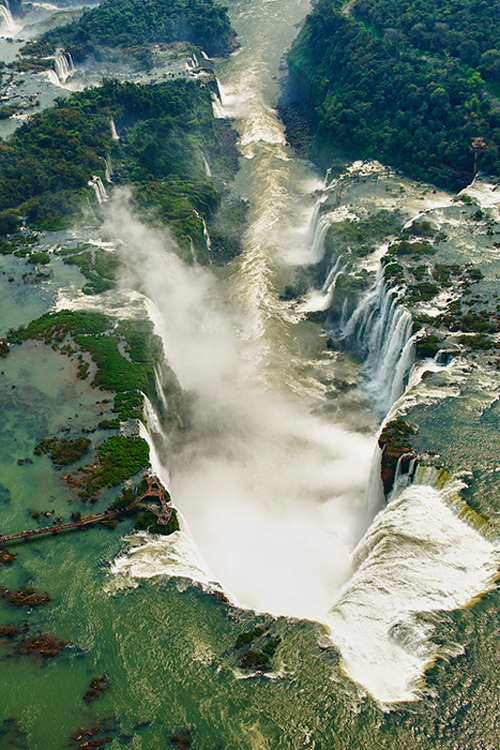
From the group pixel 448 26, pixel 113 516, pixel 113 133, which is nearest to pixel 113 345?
pixel 113 516

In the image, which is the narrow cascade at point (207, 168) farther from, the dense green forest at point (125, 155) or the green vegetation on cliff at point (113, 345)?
the green vegetation on cliff at point (113, 345)

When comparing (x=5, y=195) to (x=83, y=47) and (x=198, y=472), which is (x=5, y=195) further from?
(x=83, y=47)

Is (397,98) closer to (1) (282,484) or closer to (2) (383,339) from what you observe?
(2) (383,339)

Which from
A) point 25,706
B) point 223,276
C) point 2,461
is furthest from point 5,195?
point 25,706

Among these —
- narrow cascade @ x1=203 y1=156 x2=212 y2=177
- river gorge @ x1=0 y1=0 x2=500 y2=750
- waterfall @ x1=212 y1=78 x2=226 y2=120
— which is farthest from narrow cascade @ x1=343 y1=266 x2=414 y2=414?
waterfall @ x1=212 y1=78 x2=226 y2=120

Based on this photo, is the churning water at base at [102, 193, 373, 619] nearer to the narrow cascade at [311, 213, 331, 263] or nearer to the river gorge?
the river gorge
